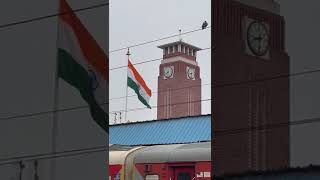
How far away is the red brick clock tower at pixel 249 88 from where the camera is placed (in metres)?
9.98

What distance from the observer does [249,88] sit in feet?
34.1

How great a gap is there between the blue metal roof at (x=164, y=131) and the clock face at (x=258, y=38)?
16.3 metres

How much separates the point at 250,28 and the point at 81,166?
5.27m

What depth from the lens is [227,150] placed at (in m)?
10.3

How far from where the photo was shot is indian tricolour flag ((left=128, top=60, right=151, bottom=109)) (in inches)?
1495

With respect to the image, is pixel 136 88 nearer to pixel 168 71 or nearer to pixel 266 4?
pixel 266 4

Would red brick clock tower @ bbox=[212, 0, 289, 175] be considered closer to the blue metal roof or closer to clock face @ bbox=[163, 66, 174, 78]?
the blue metal roof

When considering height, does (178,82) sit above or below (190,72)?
below

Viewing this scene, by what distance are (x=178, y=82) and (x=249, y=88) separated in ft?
280

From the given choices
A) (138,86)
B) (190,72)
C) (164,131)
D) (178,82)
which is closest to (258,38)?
(164,131)

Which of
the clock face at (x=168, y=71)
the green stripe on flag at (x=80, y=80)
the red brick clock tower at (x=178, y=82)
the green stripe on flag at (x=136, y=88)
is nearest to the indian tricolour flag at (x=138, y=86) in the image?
the green stripe on flag at (x=136, y=88)

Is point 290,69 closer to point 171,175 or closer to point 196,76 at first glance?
point 171,175

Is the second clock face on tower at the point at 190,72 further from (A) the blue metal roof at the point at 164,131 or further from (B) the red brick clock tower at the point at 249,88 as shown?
(B) the red brick clock tower at the point at 249,88

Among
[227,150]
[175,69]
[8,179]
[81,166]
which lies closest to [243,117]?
[227,150]
